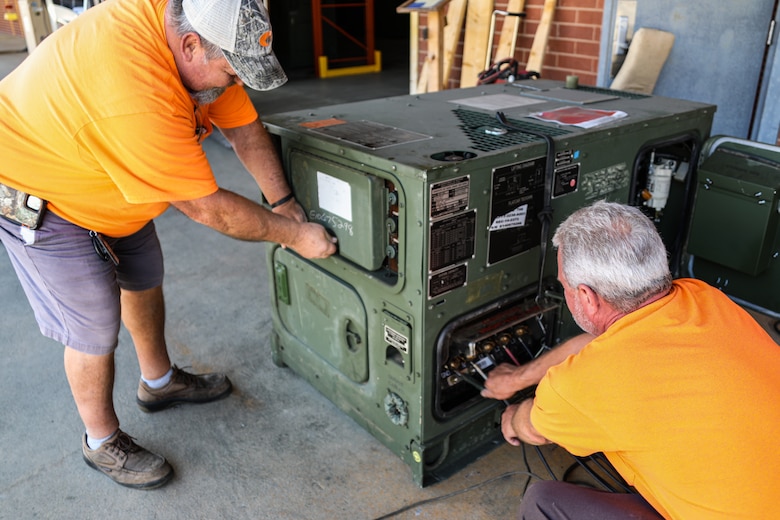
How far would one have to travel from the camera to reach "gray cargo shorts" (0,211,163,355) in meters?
1.83

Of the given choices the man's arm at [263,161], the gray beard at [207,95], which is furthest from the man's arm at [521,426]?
the gray beard at [207,95]

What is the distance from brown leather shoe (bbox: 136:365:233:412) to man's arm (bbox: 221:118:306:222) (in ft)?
2.81

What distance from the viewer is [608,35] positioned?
3.87 m

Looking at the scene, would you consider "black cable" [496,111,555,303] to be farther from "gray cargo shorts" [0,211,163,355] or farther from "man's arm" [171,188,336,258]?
"gray cargo shorts" [0,211,163,355]

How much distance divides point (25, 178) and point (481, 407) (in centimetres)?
157

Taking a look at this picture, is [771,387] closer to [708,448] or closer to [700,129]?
[708,448]

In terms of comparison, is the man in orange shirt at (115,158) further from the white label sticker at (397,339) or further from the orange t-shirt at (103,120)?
the white label sticker at (397,339)

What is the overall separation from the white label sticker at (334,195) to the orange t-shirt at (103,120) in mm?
390

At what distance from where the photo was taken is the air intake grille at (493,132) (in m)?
1.84

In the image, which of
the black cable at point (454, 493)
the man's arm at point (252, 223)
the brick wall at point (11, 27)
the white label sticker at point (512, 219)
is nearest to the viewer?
the man's arm at point (252, 223)

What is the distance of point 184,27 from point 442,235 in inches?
34.9

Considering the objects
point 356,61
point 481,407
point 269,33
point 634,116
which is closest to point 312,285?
point 481,407

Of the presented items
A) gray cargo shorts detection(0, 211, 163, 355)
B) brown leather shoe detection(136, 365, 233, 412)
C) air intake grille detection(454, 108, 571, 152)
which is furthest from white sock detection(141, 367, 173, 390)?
air intake grille detection(454, 108, 571, 152)

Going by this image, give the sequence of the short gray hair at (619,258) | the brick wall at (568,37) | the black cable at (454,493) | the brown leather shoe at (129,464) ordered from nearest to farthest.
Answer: the short gray hair at (619,258), the black cable at (454,493), the brown leather shoe at (129,464), the brick wall at (568,37)
